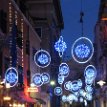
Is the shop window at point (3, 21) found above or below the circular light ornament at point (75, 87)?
above

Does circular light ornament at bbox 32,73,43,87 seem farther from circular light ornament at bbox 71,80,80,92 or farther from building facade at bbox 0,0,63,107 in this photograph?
circular light ornament at bbox 71,80,80,92

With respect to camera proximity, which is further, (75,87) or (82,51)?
(75,87)

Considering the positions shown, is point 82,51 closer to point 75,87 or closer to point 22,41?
point 22,41

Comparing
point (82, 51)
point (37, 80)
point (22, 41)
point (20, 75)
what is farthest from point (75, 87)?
point (82, 51)

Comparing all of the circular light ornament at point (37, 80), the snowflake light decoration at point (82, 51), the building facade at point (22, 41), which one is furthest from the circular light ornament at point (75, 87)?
the snowflake light decoration at point (82, 51)

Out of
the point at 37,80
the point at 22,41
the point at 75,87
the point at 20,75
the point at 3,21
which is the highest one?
the point at 3,21

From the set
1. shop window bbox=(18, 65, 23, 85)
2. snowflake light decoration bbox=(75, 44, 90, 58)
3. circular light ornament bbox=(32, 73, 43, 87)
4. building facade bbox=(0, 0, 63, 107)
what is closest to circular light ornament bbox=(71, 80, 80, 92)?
building facade bbox=(0, 0, 63, 107)

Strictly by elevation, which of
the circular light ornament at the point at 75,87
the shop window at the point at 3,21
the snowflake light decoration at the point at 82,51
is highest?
the shop window at the point at 3,21

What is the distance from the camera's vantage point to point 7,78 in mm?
25531

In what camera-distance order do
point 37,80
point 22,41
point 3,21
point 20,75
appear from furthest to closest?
point 37,80 < point 22,41 < point 20,75 < point 3,21

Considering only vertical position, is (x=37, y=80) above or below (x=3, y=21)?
below

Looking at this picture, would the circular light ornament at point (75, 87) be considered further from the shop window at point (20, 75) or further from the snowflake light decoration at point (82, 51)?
the snowflake light decoration at point (82, 51)

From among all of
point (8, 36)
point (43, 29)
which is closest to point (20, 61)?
point (8, 36)

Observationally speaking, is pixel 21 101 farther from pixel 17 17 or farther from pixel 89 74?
pixel 89 74
